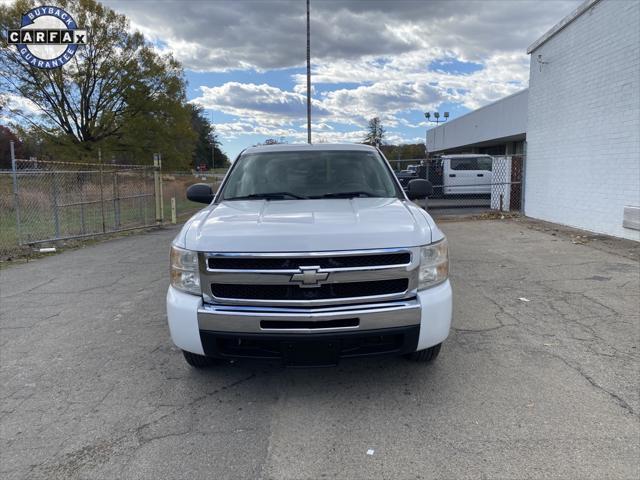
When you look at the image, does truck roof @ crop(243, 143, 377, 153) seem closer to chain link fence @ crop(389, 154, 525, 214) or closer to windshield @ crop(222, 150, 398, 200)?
windshield @ crop(222, 150, 398, 200)

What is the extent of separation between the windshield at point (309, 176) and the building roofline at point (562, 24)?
9.39 m

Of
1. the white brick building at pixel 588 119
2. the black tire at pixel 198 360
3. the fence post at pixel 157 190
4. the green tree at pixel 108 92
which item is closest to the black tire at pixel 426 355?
the black tire at pixel 198 360

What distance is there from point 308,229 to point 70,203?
10694mm

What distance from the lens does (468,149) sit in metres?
43.7


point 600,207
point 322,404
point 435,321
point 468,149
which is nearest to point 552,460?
point 435,321

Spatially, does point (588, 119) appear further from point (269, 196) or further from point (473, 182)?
point (269, 196)

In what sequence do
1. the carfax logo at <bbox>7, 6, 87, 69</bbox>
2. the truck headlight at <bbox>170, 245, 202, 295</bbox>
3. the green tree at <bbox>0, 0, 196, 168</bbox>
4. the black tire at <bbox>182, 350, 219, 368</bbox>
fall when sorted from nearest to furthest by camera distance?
the truck headlight at <bbox>170, 245, 202, 295</bbox>
the black tire at <bbox>182, 350, 219, 368</bbox>
the carfax logo at <bbox>7, 6, 87, 69</bbox>
the green tree at <bbox>0, 0, 196, 168</bbox>

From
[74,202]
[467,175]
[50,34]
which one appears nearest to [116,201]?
[74,202]

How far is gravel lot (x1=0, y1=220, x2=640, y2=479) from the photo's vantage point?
8.92 ft

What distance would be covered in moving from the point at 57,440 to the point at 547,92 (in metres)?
14.3

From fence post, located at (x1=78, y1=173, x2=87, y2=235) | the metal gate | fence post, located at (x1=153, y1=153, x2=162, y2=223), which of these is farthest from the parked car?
fence post, located at (x1=78, y1=173, x2=87, y2=235)

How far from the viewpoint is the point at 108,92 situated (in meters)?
30.3

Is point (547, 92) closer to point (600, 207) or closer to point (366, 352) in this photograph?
point (600, 207)

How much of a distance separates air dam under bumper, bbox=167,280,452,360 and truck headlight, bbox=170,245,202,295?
2.6 inches
